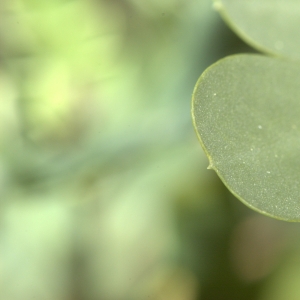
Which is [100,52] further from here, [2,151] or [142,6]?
[2,151]

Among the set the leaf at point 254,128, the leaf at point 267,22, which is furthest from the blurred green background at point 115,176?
the leaf at point 254,128

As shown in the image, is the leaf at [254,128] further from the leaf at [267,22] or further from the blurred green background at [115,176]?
the blurred green background at [115,176]

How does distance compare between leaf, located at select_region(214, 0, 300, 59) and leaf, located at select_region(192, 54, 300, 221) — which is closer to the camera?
leaf, located at select_region(192, 54, 300, 221)

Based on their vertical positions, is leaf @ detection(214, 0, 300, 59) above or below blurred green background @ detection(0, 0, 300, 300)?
above

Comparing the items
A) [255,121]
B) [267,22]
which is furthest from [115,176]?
[255,121]

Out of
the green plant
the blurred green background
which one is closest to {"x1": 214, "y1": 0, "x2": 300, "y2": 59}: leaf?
the green plant

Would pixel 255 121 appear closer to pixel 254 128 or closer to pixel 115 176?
pixel 254 128

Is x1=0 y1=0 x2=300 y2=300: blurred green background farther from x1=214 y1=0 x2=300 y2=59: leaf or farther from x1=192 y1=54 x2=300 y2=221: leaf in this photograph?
x1=192 y1=54 x2=300 y2=221: leaf
